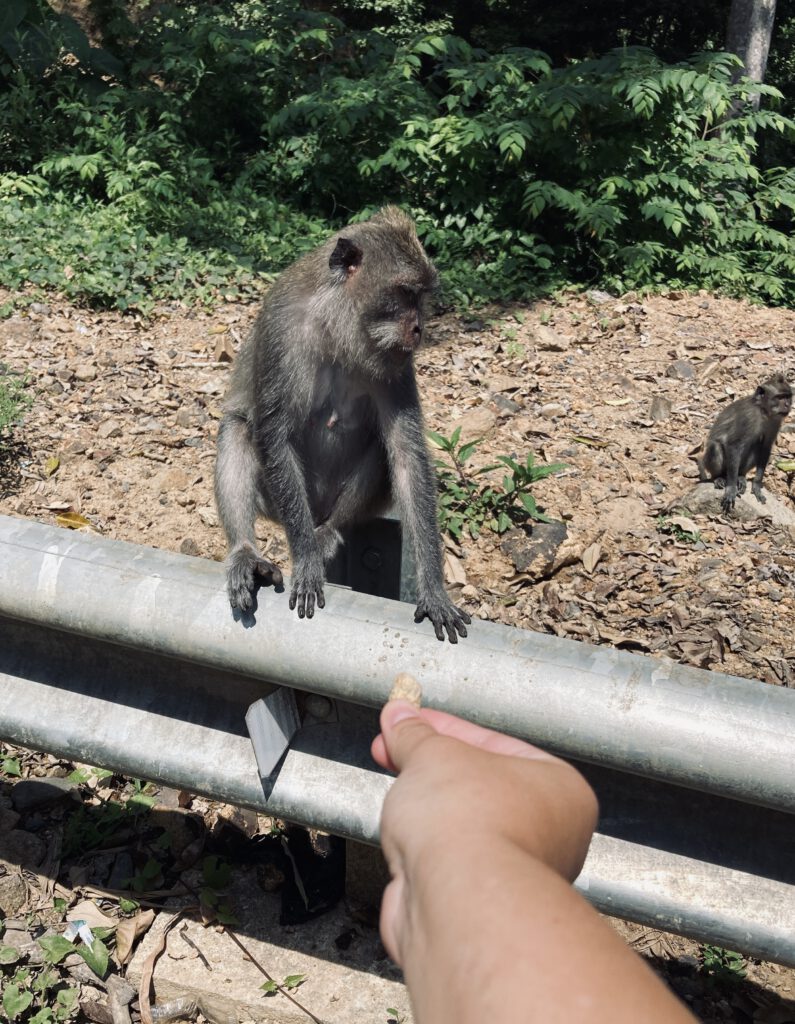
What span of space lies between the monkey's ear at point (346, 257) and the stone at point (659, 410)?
3.25 meters

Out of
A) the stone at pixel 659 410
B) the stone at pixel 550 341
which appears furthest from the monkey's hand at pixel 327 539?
the stone at pixel 550 341

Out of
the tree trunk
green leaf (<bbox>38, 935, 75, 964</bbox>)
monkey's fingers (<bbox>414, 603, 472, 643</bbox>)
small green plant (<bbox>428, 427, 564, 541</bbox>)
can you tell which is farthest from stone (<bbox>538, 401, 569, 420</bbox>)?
the tree trunk

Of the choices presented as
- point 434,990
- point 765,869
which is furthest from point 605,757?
→ point 434,990

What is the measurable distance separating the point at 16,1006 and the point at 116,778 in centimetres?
106

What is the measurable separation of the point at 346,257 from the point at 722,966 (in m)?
2.96

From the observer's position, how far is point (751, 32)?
12.1 meters

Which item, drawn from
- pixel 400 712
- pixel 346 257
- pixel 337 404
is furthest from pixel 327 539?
pixel 400 712

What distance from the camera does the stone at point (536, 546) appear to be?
5.31 m

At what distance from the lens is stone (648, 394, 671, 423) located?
7008 mm

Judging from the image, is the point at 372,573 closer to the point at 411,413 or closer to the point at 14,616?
the point at 411,413

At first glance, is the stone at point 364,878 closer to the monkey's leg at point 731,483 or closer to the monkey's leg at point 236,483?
the monkey's leg at point 236,483

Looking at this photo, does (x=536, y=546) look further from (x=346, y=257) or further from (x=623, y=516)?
(x=346, y=257)

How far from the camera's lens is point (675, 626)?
4789 mm

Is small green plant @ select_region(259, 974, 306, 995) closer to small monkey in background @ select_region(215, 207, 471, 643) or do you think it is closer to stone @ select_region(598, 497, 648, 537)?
small monkey in background @ select_region(215, 207, 471, 643)
